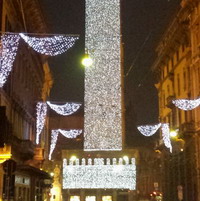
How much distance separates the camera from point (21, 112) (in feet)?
111

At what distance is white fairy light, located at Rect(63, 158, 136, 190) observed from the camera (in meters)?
56.7

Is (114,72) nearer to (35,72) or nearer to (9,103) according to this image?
(35,72)

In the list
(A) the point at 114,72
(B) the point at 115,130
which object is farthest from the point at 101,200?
(A) the point at 114,72

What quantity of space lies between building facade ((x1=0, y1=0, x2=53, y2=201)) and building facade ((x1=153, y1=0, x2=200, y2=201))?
1098 cm

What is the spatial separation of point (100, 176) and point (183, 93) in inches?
705

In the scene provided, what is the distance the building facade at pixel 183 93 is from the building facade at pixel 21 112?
1098cm

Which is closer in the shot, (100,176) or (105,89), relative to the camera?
(105,89)

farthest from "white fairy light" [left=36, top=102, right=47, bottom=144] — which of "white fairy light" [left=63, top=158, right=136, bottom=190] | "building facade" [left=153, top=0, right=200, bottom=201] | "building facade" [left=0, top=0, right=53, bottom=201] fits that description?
"white fairy light" [left=63, top=158, right=136, bottom=190]

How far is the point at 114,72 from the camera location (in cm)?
4909

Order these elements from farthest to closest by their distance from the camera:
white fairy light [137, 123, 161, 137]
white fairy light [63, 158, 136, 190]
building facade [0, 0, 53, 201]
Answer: white fairy light [63, 158, 136, 190] → white fairy light [137, 123, 161, 137] → building facade [0, 0, 53, 201]

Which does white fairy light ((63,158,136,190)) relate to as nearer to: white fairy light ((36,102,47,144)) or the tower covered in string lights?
the tower covered in string lights

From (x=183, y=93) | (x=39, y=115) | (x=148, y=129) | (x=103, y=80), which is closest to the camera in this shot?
(x=148, y=129)

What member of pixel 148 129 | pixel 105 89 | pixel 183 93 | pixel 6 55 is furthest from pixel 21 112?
pixel 183 93

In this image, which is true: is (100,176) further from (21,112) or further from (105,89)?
(21,112)
